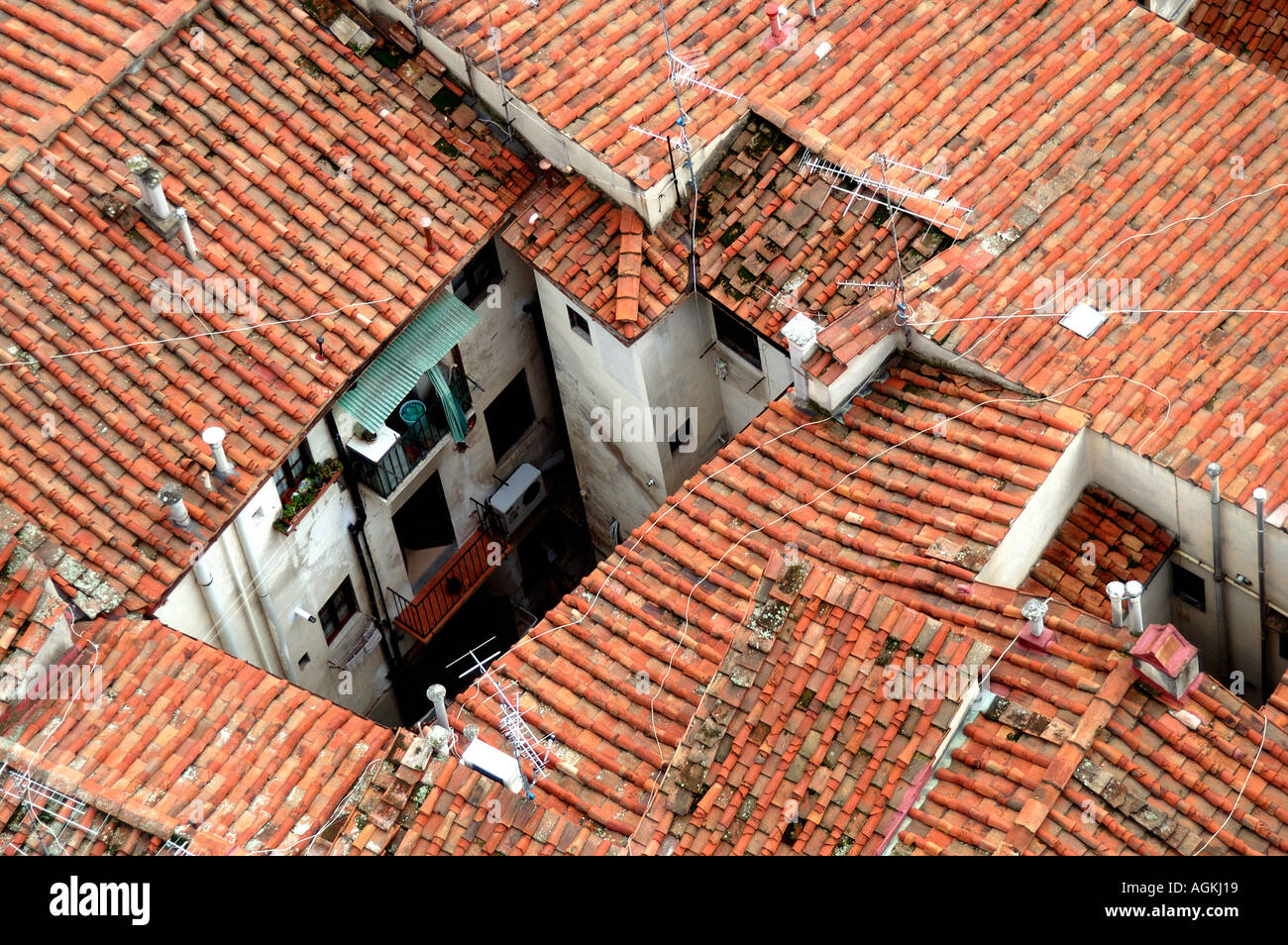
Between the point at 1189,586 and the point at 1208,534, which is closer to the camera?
the point at 1208,534

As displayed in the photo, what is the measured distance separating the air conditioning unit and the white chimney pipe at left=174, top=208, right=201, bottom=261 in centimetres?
807

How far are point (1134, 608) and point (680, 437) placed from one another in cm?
1065

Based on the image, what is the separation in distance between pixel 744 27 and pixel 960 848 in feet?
50.0

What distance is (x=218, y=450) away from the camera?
37062 mm

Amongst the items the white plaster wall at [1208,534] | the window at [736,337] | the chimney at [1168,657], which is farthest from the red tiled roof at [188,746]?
the white plaster wall at [1208,534]

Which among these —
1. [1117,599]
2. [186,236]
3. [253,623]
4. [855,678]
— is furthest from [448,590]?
[1117,599]

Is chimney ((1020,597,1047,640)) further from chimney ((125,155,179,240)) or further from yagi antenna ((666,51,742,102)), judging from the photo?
chimney ((125,155,179,240))

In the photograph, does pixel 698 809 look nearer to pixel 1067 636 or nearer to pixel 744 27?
pixel 1067 636

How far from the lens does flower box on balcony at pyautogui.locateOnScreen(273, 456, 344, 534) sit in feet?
130

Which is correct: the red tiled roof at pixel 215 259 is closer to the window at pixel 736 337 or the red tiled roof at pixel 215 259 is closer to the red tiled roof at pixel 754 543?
the window at pixel 736 337

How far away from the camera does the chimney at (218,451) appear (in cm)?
3684

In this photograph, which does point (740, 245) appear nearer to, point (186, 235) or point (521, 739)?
point (186, 235)

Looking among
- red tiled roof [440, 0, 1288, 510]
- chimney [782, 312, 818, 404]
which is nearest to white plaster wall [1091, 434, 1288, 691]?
red tiled roof [440, 0, 1288, 510]

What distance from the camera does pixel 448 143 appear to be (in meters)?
41.0
